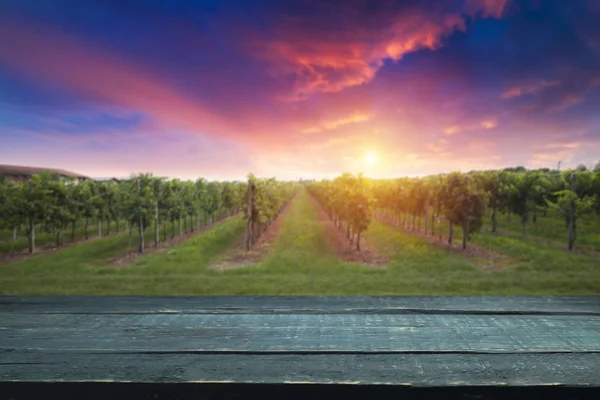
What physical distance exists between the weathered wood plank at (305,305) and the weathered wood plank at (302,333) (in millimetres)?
145

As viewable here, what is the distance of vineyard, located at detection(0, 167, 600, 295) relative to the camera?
12359 mm

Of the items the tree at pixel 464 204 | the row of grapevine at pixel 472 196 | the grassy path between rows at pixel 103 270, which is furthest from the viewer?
the row of grapevine at pixel 472 196

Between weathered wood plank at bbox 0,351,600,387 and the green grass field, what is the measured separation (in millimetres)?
9992

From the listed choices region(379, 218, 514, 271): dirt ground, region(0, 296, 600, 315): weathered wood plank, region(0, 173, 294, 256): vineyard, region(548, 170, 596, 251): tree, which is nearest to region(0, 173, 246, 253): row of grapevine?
region(0, 173, 294, 256): vineyard

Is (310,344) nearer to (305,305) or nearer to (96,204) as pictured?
(305,305)

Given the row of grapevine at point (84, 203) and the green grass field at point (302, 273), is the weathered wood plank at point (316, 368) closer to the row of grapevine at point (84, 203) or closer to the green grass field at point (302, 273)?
the green grass field at point (302, 273)

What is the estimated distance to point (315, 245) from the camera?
2452cm

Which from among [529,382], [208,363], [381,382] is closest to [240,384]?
[208,363]

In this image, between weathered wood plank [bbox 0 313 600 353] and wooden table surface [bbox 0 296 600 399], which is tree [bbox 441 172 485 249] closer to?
wooden table surface [bbox 0 296 600 399]

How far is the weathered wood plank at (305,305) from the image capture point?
201 cm

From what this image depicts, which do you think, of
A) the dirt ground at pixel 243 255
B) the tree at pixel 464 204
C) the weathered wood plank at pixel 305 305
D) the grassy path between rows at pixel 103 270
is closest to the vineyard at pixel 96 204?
the dirt ground at pixel 243 255

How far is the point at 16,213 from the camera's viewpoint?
22156 millimetres

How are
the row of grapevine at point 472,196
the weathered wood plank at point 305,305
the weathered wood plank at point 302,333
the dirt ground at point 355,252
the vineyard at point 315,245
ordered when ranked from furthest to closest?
the row of grapevine at point 472,196
the dirt ground at point 355,252
the vineyard at point 315,245
the weathered wood plank at point 305,305
the weathered wood plank at point 302,333

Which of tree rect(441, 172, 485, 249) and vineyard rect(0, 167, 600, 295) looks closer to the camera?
vineyard rect(0, 167, 600, 295)
